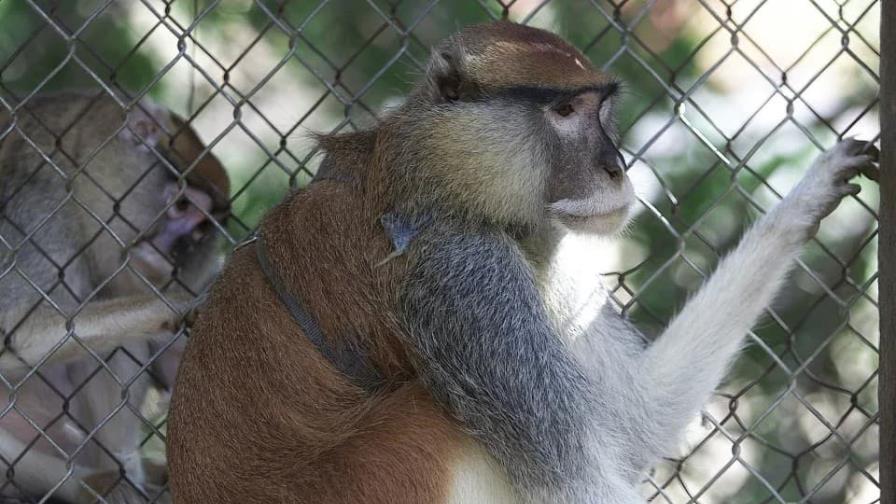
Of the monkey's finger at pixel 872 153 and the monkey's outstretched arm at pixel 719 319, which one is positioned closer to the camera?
the monkey's finger at pixel 872 153

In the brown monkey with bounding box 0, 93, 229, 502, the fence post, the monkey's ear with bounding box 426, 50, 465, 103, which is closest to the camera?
the fence post

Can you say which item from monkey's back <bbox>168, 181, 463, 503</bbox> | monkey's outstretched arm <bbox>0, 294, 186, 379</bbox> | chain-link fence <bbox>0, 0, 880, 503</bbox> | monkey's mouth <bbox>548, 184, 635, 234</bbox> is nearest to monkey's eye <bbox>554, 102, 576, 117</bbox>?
monkey's mouth <bbox>548, 184, 635, 234</bbox>

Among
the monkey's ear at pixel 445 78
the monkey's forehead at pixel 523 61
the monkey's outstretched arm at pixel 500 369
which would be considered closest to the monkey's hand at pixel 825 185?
the monkey's forehead at pixel 523 61

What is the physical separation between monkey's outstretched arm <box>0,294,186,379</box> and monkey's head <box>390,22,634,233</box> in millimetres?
1154

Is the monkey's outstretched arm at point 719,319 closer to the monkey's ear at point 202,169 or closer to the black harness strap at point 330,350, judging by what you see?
the black harness strap at point 330,350

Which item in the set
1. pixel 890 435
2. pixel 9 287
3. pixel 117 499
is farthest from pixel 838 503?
pixel 9 287

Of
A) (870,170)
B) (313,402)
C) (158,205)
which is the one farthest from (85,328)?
(870,170)

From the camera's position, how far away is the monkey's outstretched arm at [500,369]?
2.68 m

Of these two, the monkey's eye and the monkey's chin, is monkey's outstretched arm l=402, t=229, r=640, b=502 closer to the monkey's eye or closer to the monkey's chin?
the monkey's chin

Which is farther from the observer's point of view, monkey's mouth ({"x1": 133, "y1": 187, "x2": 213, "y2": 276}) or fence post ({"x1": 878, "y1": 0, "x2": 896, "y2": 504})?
monkey's mouth ({"x1": 133, "y1": 187, "x2": 213, "y2": 276})

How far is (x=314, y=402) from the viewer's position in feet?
9.08

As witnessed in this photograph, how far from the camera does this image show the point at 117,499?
378cm

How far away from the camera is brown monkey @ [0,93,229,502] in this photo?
12.6ft

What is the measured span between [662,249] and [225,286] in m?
2.45
